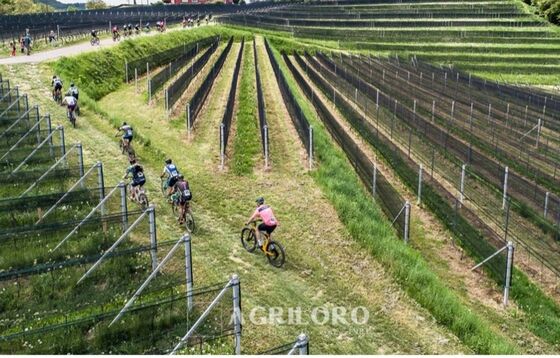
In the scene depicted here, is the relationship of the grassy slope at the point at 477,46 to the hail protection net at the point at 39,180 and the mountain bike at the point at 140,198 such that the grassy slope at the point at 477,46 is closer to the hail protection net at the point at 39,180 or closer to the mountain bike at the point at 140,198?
the mountain bike at the point at 140,198

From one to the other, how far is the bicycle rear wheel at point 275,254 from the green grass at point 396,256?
2.68m

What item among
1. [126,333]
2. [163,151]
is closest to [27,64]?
[163,151]

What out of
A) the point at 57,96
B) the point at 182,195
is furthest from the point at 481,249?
the point at 57,96

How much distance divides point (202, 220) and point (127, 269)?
498cm

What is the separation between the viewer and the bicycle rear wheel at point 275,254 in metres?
14.7

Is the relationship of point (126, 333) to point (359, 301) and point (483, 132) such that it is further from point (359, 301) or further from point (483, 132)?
point (483, 132)

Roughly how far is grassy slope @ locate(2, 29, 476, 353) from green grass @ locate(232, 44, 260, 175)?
984 mm

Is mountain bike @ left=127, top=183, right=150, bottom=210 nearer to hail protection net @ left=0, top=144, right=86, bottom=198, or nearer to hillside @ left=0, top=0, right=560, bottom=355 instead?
hillside @ left=0, top=0, right=560, bottom=355

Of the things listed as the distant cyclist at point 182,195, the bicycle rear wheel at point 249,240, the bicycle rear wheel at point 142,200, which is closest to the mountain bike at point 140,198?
the bicycle rear wheel at point 142,200

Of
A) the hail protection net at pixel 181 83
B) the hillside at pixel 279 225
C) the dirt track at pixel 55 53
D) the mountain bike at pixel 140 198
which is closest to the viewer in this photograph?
the hillside at pixel 279 225

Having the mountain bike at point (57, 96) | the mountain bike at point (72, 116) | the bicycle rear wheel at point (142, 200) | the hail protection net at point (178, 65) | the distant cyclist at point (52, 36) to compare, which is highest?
A: the distant cyclist at point (52, 36)

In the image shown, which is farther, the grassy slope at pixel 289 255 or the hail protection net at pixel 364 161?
the hail protection net at pixel 364 161

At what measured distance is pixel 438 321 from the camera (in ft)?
41.2

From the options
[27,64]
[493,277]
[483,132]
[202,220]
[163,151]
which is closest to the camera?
[493,277]
